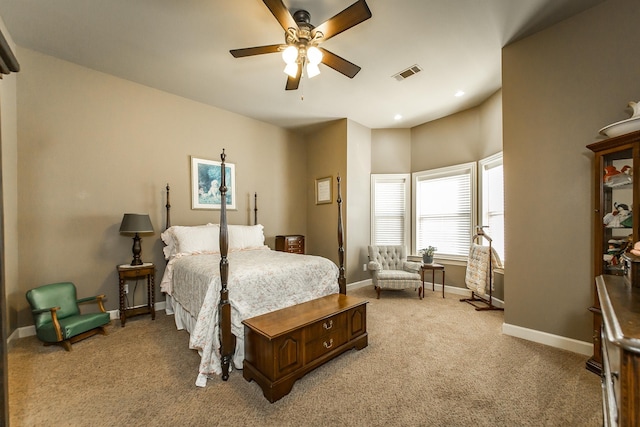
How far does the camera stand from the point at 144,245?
3809 millimetres

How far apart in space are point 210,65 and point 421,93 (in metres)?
2.94

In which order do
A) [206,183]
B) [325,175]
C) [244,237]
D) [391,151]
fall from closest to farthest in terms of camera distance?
1. [244,237]
2. [206,183]
3. [325,175]
4. [391,151]

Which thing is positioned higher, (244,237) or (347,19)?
(347,19)

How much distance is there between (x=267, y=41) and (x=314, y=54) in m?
0.83

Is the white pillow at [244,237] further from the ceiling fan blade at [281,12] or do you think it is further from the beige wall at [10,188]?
the ceiling fan blade at [281,12]

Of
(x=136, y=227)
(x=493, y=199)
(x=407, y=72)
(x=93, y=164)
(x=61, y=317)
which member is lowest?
(x=61, y=317)

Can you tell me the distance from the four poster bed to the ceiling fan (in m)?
1.04

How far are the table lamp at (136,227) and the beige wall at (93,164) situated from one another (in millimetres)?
271

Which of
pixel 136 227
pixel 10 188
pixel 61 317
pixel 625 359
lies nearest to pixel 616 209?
pixel 625 359

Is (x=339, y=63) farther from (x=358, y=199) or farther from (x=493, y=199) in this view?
(x=493, y=199)

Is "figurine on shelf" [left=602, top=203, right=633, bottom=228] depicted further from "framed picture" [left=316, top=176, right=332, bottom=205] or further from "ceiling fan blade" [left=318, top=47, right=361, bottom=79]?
"framed picture" [left=316, top=176, right=332, bottom=205]

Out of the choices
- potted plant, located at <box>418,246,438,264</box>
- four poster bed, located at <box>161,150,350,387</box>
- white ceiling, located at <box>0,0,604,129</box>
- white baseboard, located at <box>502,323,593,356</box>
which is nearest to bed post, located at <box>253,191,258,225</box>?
four poster bed, located at <box>161,150,350,387</box>

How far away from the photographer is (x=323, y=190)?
544 centimetres

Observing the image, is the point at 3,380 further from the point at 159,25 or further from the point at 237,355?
the point at 159,25
